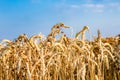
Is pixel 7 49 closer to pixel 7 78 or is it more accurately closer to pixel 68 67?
pixel 7 78

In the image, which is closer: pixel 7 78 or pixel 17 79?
pixel 17 79

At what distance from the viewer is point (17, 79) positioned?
4234mm

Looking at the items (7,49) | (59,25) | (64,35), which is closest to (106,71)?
(64,35)

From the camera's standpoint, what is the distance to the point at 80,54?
172 inches

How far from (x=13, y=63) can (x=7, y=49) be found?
0.72 feet

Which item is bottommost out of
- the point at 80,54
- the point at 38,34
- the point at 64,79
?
the point at 64,79

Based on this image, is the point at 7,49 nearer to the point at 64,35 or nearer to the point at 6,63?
the point at 6,63

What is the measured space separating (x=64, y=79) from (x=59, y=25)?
81cm

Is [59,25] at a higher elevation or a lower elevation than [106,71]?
higher

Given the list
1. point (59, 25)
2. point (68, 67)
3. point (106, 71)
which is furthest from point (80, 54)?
point (106, 71)

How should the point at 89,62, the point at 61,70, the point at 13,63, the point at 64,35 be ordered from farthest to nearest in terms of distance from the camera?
the point at 64,35 < the point at 13,63 < the point at 61,70 < the point at 89,62

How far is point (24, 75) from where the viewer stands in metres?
4.21

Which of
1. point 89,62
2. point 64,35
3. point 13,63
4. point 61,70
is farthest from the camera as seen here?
point 64,35

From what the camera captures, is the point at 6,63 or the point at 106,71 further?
the point at 106,71
